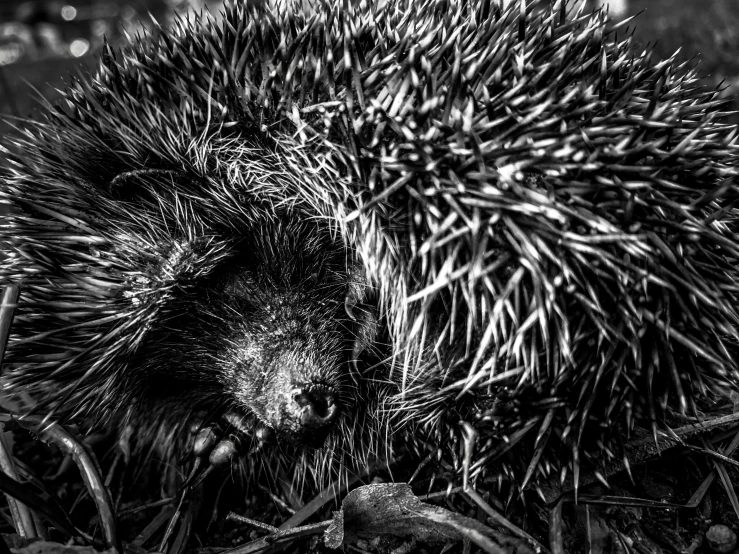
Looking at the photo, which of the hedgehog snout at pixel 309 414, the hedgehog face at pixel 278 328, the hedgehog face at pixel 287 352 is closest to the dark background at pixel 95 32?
the hedgehog face at pixel 278 328

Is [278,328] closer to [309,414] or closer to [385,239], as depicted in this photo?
[309,414]

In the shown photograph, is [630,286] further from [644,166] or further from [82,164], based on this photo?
[82,164]

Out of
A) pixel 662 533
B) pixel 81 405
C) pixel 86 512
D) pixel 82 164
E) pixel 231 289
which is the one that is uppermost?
pixel 82 164

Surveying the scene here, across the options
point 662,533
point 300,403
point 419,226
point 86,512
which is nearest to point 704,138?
point 419,226

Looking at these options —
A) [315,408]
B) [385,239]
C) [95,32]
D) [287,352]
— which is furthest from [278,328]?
[95,32]

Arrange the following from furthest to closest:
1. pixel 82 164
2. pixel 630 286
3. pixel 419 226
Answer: pixel 82 164 < pixel 419 226 < pixel 630 286

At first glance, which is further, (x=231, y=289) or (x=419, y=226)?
(x=231, y=289)

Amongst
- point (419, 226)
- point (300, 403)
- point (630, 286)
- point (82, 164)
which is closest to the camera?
point (630, 286)

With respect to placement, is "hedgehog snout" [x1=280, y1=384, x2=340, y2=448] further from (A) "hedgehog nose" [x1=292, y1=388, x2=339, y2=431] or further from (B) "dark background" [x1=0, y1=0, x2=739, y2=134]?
(B) "dark background" [x1=0, y1=0, x2=739, y2=134]
